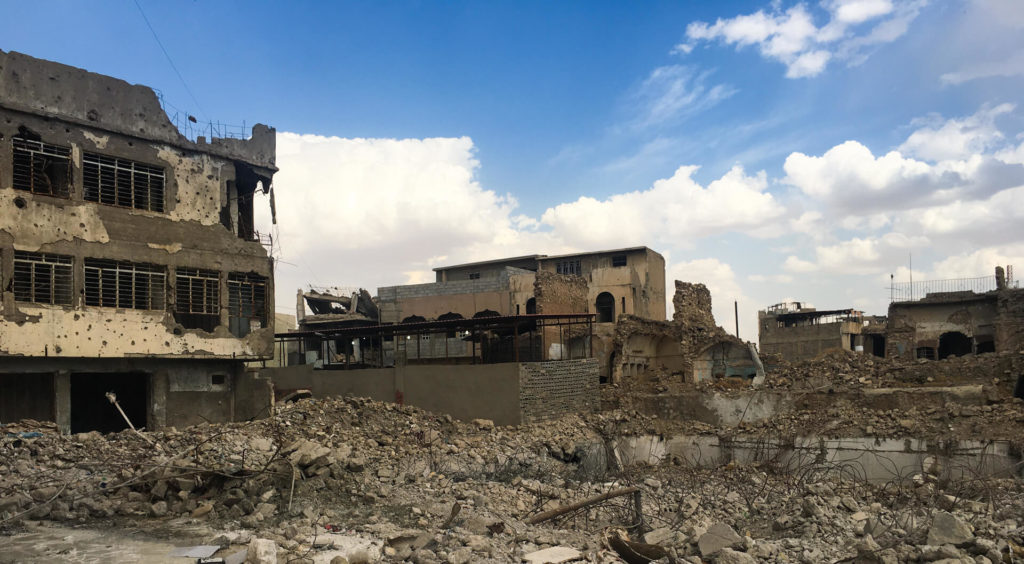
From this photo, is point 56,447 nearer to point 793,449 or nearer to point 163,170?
point 163,170

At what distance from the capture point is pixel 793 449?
19266 millimetres

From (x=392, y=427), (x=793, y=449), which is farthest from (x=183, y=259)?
(x=793, y=449)

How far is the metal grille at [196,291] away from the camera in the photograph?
21.1 meters

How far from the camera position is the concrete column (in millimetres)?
18828

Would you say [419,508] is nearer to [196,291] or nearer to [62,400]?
[62,400]

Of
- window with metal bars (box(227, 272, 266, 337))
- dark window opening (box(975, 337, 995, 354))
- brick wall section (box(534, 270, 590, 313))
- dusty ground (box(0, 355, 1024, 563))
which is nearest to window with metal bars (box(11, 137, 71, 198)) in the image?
window with metal bars (box(227, 272, 266, 337))

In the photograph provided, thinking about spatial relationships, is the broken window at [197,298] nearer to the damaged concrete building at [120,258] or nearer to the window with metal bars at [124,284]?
the damaged concrete building at [120,258]

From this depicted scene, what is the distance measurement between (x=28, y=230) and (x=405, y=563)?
1541 cm

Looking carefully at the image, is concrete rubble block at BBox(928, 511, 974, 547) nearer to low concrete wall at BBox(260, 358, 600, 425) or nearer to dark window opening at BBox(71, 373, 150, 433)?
low concrete wall at BBox(260, 358, 600, 425)

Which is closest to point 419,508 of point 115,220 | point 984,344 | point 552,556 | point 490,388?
point 552,556

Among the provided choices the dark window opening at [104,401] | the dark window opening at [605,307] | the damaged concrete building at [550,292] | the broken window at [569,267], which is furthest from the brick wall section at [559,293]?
the dark window opening at [104,401]

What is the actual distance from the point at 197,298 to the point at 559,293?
16410mm

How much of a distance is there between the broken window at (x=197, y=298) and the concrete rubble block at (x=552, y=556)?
15.5 metres

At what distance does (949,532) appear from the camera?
28.3 ft
